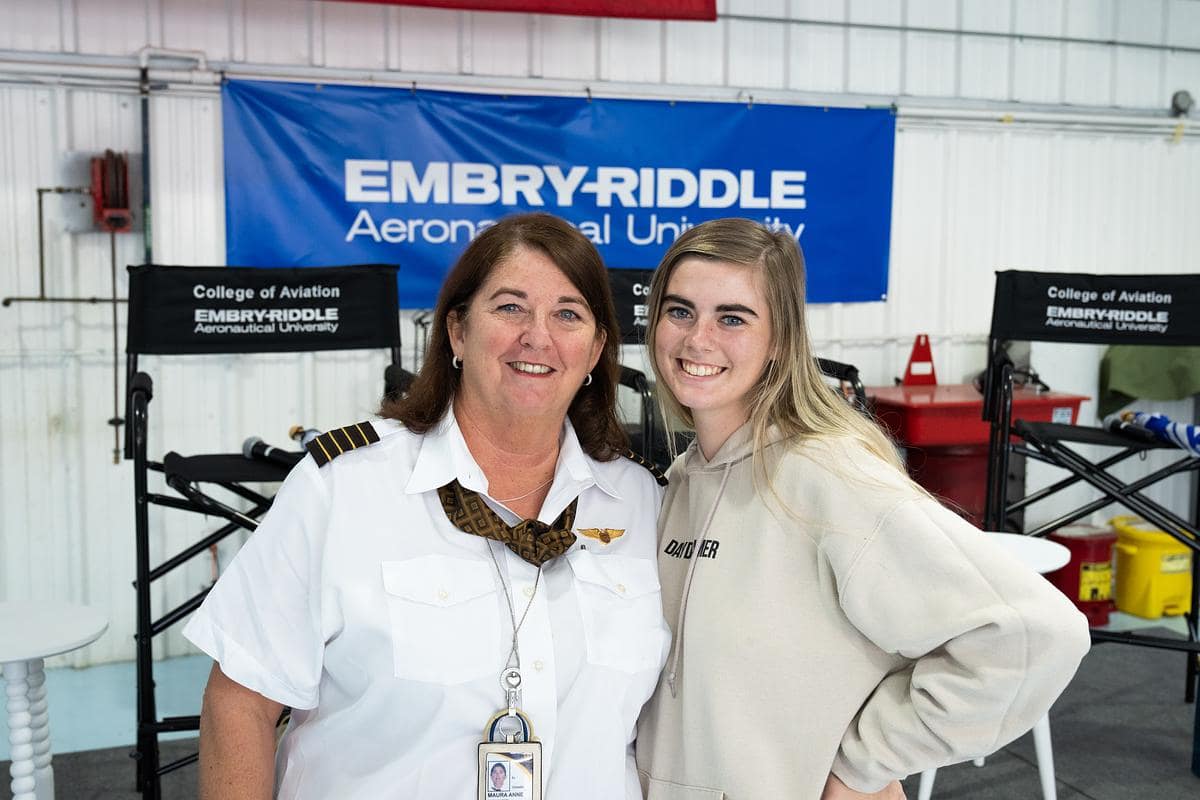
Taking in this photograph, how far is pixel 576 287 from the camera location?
171 centimetres

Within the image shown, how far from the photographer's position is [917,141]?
5449mm

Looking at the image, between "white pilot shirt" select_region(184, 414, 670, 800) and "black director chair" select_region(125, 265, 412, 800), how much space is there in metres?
1.51

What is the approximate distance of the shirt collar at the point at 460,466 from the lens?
165cm

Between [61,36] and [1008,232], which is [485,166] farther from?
[1008,232]

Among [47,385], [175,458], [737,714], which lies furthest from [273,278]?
[737,714]

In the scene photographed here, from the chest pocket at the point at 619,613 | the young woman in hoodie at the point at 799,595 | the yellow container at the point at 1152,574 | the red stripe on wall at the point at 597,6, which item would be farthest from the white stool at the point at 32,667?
the yellow container at the point at 1152,574

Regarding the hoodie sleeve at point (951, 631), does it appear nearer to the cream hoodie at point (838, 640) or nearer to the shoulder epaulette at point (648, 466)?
the cream hoodie at point (838, 640)

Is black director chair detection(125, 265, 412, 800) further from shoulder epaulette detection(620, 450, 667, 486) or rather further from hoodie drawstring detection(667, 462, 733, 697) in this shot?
hoodie drawstring detection(667, 462, 733, 697)

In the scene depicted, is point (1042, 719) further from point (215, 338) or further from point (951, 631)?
point (215, 338)

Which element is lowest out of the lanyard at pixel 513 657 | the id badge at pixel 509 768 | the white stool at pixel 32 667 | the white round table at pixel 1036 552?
the white stool at pixel 32 667

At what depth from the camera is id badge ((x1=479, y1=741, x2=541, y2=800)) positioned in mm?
1516

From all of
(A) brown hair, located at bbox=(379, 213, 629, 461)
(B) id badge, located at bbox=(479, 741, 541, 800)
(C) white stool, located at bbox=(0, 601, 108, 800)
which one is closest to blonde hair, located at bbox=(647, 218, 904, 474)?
(A) brown hair, located at bbox=(379, 213, 629, 461)

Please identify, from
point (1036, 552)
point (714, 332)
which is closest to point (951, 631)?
point (714, 332)

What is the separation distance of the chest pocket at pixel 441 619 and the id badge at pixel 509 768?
11 centimetres
